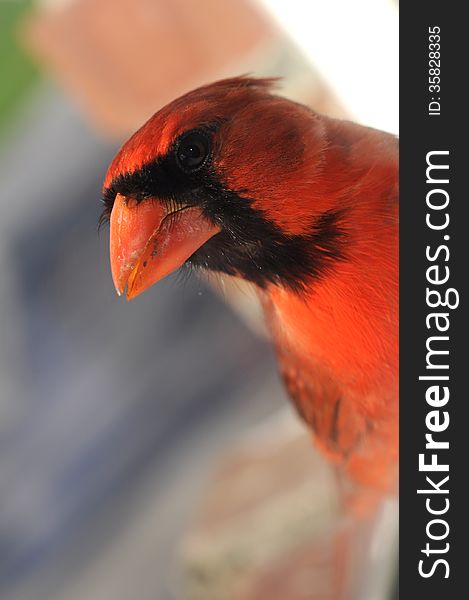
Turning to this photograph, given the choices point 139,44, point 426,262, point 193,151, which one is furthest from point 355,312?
point 139,44

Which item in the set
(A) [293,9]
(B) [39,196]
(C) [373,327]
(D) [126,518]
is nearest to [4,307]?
(B) [39,196]

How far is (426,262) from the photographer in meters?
0.54

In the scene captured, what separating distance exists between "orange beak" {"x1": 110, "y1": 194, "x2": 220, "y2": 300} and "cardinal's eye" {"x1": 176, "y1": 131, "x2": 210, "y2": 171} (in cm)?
3

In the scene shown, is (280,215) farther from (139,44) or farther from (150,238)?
(139,44)

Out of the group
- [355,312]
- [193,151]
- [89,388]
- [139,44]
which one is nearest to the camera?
[193,151]

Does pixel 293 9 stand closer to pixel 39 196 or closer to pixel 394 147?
pixel 394 147

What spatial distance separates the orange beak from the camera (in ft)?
1.48

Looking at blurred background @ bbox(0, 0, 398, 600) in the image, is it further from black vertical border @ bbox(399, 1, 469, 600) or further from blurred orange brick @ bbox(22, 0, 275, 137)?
black vertical border @ bbox(399, 1, 469, 600)

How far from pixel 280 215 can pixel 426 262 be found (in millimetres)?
141

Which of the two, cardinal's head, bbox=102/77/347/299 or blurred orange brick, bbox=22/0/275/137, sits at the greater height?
blurred orange brick, bbox=22/0/275/137

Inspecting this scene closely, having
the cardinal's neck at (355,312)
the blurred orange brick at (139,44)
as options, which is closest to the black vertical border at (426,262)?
the cardinal's neck at (355,312)

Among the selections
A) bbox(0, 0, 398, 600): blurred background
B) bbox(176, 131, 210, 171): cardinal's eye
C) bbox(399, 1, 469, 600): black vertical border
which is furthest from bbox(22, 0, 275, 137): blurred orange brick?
bbox(176, 131, 210, 171): cardinal's eye

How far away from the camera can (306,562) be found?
1079 mm

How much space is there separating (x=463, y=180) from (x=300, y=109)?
0.46 feet
